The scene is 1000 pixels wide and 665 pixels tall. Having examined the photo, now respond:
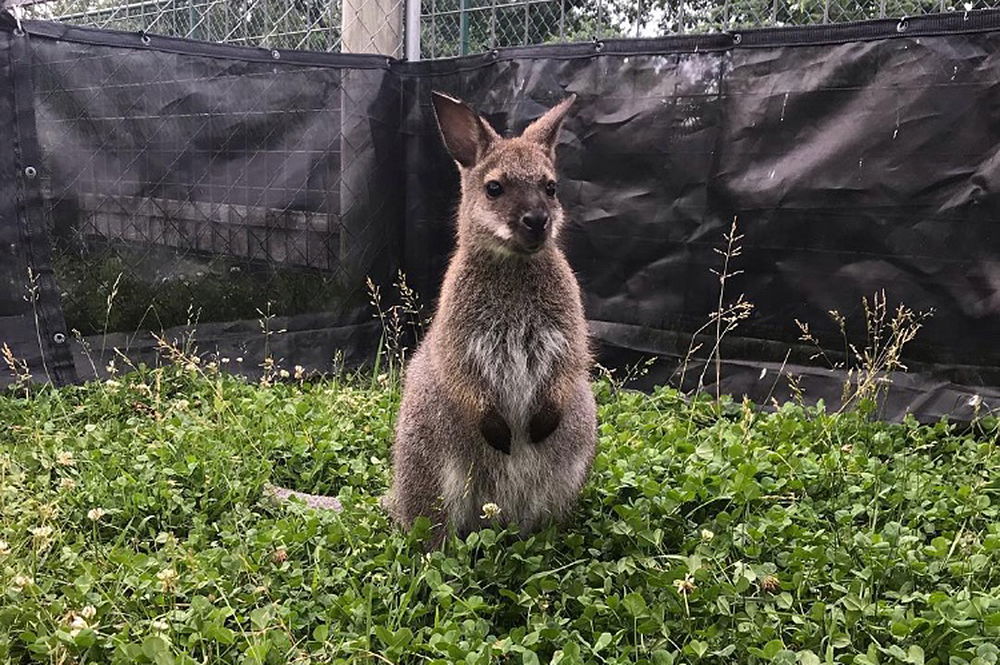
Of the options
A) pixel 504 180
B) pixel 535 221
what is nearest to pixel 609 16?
pixel 504 180

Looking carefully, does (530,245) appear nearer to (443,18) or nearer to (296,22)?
(443,18)

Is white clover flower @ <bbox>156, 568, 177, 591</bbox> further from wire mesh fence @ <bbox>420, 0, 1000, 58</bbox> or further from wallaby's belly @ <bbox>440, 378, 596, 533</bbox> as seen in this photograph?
wire mesh fence @ <bbox>420, 0, 1000, 58</bbox>

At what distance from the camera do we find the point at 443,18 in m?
6.49

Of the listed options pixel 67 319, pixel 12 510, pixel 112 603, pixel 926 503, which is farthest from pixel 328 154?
pixel 926 503

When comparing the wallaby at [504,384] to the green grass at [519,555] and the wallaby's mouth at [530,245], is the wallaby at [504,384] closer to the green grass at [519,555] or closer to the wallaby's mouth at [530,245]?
the wallaby's mouth at [530,245]

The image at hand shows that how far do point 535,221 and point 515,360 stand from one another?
0.54m

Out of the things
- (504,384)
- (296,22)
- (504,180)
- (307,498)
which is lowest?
(307,498)

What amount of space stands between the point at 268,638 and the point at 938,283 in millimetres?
3884

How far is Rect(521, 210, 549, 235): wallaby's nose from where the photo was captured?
3271 mm

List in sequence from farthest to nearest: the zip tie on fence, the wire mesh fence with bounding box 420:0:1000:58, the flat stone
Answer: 1. the wire mesh fence with bounding box 420:0:1000:58
2. the zip tie on fence
3. the flat stone

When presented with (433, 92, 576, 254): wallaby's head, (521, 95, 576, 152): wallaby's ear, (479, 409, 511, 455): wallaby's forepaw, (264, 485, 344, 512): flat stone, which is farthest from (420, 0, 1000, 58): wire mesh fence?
(264, 485, 344, 512): flat stone

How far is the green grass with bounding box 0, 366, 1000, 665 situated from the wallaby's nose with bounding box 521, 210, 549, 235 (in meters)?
1.17

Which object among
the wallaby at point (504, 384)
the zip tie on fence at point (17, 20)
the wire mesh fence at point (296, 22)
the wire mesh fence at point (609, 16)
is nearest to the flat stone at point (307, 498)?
the wallaby at point (504, 384)

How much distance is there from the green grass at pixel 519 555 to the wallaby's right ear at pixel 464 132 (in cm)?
153
